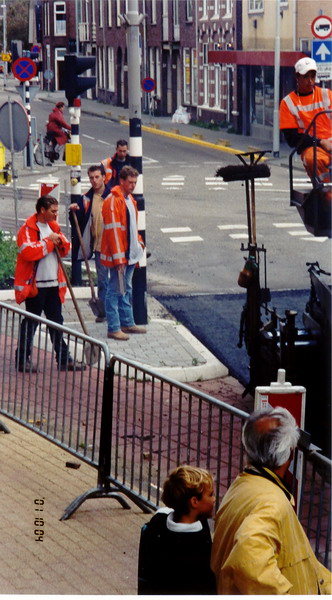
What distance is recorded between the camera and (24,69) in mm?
7047

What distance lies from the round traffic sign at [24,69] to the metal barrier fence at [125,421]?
1492 mm

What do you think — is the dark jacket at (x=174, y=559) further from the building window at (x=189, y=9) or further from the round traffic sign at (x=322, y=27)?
the building window at (x=189, y=9)

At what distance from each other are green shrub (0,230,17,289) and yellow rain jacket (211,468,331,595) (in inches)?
225

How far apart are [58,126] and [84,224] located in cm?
112

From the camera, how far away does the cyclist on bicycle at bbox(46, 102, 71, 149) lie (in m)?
8.61

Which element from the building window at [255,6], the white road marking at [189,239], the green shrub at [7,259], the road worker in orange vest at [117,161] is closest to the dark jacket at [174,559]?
the building window at [255,6]

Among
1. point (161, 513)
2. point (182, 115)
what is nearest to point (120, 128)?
point (182, 115)

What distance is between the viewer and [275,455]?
401cm

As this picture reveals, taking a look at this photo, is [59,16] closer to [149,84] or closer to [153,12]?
[153,12]

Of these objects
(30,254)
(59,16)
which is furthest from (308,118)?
(30,254)

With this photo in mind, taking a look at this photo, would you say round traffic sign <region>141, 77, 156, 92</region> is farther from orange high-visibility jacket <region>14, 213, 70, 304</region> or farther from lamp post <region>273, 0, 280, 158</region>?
orange high-visibility jacket <region>14, 213, 70, 304</region>

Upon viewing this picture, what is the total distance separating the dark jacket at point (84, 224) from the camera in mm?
9484

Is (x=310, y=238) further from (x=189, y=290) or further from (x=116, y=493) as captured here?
(x=189, y=290)

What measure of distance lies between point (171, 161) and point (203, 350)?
1575 millimetres
